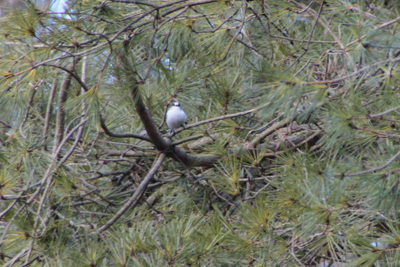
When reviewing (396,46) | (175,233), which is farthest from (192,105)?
(396,46)

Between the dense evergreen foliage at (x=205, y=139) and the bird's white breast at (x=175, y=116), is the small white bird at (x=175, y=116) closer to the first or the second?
the bird's white breast at (x=175, y=116)

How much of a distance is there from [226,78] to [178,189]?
54 centimetres

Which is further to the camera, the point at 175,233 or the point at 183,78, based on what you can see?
the point at 183,78

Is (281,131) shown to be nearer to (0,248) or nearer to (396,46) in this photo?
(396,46)

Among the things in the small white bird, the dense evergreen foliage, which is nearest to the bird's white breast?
the small white bird

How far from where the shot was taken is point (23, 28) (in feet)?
3.14

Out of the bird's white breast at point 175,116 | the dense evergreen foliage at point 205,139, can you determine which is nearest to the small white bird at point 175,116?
the bird's white breast at point 175,116

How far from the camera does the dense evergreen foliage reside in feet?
2.91

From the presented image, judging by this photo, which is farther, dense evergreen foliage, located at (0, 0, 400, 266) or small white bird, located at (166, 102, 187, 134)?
small white bird, located at (166, 102, 187, 134)

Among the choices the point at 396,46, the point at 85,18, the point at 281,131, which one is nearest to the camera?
the point at 396,46

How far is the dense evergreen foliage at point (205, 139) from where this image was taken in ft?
2.91

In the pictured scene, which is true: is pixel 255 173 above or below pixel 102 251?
below

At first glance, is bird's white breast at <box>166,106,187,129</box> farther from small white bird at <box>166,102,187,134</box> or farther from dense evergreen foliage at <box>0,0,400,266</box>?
dense evergreen foliage at <box>0,0,400,266</box>

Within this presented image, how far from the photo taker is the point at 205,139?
179 centimetres
